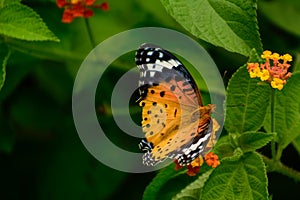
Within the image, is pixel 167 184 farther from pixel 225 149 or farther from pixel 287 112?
pixel 287 112

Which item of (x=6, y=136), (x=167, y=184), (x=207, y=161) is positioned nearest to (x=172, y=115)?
(x=207, y=161)

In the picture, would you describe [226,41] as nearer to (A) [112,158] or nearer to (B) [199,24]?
(B) [199,24]

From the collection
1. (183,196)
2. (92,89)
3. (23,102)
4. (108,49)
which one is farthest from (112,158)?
(183,196)

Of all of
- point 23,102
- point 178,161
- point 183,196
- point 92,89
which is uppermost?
point 178,161

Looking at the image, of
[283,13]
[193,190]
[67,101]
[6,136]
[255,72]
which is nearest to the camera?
[255,72]

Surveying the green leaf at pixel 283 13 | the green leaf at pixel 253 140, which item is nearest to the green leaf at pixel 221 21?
the green leaf at pixel 253 140
